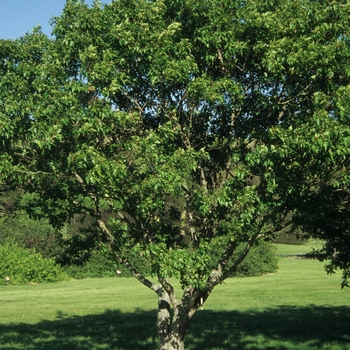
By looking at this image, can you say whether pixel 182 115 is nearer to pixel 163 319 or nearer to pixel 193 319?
pixel 163 319

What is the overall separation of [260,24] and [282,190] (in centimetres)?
295

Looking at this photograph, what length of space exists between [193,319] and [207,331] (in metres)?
3.21

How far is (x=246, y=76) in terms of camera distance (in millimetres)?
11867

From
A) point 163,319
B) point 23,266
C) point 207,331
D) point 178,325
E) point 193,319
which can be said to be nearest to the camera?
point 178,325

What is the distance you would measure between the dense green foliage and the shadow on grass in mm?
15506

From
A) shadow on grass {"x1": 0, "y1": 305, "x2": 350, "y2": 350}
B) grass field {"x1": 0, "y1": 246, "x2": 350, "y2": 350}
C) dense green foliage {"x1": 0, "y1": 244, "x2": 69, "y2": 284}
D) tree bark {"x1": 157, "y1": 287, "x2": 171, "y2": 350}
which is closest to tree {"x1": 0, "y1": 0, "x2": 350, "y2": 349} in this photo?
tree bark {"x1": 157, "y1": 287, "x2": 171, "y2": 350}

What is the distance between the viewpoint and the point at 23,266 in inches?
1569

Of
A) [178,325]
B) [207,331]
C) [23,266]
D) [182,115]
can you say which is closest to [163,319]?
[178,325]

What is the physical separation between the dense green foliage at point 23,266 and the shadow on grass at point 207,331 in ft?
50.9

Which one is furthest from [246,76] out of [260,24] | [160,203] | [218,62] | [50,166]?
Answer: [50,166]

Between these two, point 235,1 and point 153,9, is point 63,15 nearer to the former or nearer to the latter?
point 153,9

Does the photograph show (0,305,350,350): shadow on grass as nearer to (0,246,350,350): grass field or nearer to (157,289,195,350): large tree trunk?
(0,246,350,350): grass field

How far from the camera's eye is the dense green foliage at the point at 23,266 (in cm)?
3912

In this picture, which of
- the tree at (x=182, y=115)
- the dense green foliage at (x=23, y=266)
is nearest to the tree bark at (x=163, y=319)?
the tree at (x=182, y=115)
